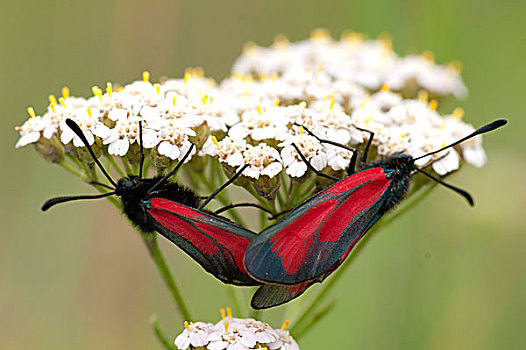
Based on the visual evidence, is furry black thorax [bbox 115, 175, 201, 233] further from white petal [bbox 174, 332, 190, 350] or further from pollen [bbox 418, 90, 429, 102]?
pollen [bbox 418, 90, 429, 102]

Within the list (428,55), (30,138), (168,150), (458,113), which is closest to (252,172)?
(168,150)

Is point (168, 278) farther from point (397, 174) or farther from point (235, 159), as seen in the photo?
point (397, 174)

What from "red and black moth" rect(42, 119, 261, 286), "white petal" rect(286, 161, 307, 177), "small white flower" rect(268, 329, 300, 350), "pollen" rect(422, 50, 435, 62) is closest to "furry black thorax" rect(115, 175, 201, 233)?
"red and black moth" rect(42, 119, 261, 286)

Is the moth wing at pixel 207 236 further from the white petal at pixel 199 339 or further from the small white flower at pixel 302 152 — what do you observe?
the small white flower at pixel 302 152

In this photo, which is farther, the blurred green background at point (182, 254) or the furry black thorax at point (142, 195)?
the blurred green background at point (182, 254)

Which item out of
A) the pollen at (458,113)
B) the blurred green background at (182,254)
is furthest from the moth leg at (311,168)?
the blurred green background at (182,254)

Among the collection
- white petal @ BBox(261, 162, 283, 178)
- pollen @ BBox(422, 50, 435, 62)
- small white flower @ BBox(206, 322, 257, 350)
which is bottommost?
small white flower @ BBox(206, 322, 257, 350)
